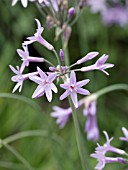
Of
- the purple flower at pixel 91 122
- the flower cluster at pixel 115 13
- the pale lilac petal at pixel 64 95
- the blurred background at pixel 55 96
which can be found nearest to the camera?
the pale lilac petal at pixel 64 95

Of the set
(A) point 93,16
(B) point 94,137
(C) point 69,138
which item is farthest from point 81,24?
(B) point 94,137

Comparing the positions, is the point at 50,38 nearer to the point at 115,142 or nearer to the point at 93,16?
the point at 93,16

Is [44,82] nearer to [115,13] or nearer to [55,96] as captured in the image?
[55,96]

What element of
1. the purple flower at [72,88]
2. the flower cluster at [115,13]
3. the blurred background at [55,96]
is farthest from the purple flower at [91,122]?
the flower cluster at [115,13]

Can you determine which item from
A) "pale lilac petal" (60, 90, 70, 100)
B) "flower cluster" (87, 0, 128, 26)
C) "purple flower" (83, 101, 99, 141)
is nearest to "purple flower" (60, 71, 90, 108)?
"pale lilac petal" (60, 90, 70, 100)

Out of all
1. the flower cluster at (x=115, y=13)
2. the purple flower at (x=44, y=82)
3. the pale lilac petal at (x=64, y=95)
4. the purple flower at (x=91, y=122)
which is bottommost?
the purple flower at (x=91, y=122)

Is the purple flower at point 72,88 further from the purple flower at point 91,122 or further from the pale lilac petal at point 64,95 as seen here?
the purple flower at point 91,122

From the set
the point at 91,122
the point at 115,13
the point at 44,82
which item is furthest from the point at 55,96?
the point at 44,82

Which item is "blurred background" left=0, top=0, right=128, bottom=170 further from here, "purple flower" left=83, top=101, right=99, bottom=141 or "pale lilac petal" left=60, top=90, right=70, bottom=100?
"pale lilac petal" left=60, top=90, right=70, bottom=100

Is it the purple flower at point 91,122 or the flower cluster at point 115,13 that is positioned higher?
the flower cluster at point 115,13
